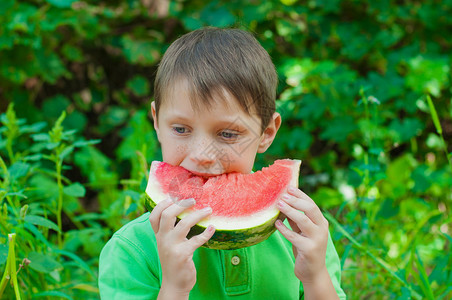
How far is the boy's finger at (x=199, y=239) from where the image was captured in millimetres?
1326

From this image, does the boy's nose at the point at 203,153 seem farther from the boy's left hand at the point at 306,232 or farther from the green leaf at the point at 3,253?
the green leaf at the point at 3,253

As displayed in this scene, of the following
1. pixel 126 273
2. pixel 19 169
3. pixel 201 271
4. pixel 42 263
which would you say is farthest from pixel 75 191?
pixel 201 271

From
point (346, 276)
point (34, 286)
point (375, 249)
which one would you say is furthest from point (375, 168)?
point (34, 286)

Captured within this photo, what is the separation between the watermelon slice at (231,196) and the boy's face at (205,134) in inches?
1.7

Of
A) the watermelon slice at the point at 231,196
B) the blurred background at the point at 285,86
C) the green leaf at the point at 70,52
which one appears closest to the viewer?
the watermelon slice at the point at 231,196

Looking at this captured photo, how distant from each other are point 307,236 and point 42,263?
100 cm

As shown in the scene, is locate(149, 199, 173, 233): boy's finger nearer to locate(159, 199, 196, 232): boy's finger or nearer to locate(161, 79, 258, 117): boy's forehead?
locate(159, 199, 196, 232): boy's finger

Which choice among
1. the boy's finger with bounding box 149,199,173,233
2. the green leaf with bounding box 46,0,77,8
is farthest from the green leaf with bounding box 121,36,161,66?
the boy's finger with bounding box 149,199,173,233

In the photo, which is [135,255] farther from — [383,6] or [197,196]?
[383,6]

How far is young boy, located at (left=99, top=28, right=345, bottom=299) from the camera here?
1411 millimetres

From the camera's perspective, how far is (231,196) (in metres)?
1.58

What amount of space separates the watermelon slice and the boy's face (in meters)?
0.04

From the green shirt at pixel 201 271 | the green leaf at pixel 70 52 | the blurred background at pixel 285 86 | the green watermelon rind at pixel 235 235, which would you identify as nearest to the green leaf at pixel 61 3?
the blurred background at pixel 285 86

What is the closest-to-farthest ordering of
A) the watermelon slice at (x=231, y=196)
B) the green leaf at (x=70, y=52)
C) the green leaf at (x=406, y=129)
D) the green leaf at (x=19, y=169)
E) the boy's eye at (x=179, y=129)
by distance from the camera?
the watermelon slice at (x=231, y=196), the boy's eye at (x=179, y=129), the green leaf at (x=19, y=169), the green leaf at (x=406, y=129), the green leaf at (x=70, y=52)
